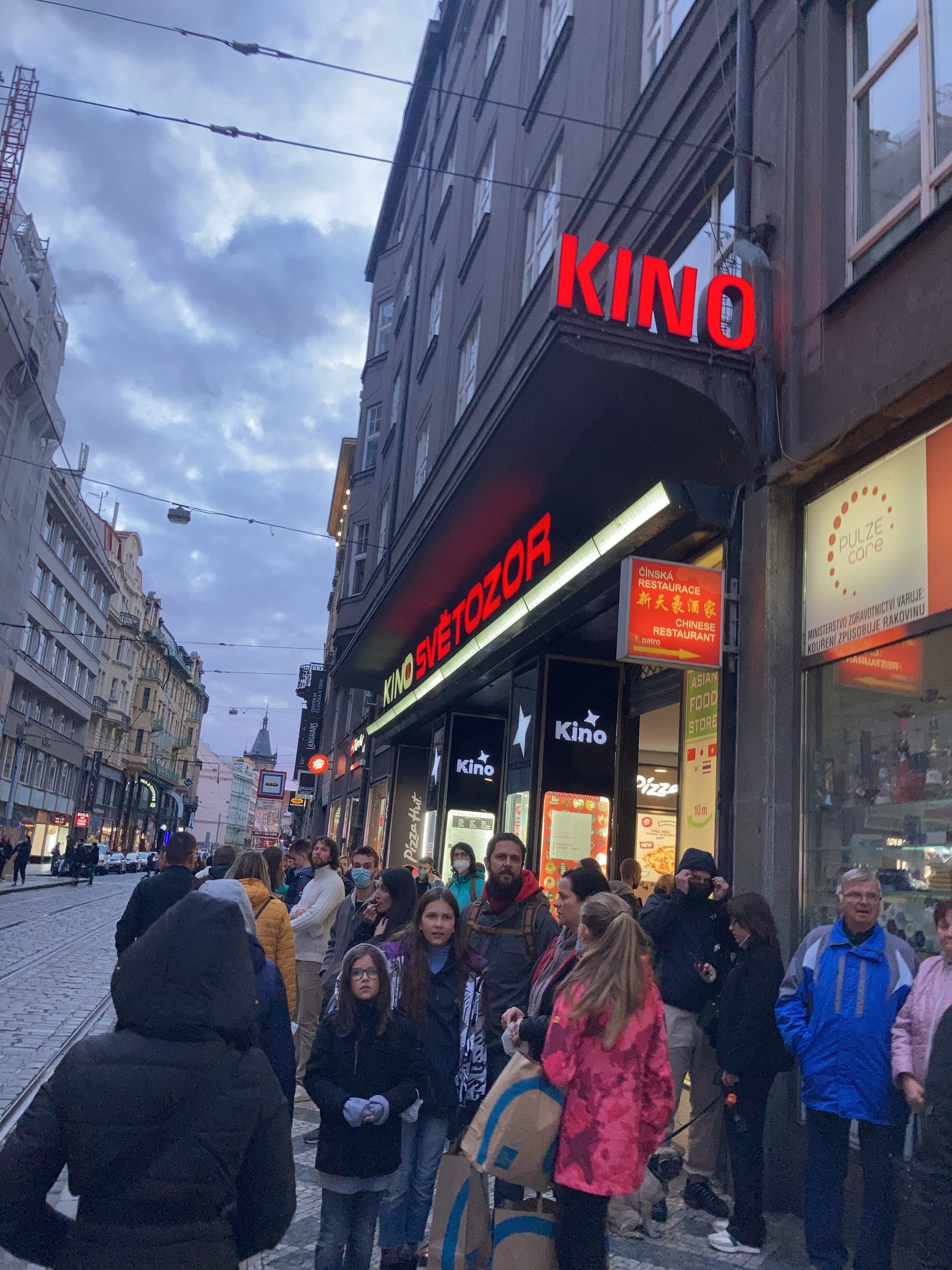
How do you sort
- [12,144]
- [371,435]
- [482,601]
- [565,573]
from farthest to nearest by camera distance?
[12,144], [371,435], [482,601], [565,573]

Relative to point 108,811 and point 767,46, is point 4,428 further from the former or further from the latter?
point 767,46

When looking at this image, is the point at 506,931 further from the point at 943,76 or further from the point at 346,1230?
the point at 943,76

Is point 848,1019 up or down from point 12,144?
down

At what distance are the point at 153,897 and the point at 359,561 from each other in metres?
23.7

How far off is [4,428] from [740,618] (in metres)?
44.5

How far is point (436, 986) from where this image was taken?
4859mm

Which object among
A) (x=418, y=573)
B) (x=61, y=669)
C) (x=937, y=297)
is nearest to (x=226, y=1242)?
(x=937, y=297)

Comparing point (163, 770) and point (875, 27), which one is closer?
point (875, 27)

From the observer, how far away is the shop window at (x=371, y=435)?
3291 cm

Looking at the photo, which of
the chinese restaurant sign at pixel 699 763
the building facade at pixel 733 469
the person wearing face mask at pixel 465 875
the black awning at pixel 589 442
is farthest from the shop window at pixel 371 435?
the chinese restaurant sign at pixel 699 763

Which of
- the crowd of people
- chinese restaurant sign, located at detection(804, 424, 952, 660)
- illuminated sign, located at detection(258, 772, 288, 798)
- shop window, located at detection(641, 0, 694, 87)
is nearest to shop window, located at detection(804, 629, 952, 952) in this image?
chinese restaurant sign, located at detection(804, 424, 952, 660)

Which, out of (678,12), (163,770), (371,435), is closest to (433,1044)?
(678,12)

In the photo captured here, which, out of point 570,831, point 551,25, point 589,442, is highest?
point 551,25

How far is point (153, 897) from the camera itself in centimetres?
675
